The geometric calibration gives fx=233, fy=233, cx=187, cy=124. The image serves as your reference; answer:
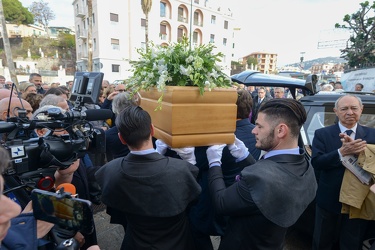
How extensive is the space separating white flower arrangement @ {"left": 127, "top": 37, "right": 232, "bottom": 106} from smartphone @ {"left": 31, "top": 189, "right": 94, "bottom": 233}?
0.86 m

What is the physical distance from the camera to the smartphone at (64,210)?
0.91m

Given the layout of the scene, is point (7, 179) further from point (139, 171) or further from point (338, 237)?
point (338, 237)

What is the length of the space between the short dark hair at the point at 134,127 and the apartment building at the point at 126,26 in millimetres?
24565

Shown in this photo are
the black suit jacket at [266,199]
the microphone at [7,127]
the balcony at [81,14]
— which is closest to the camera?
the microphone at [7,127]

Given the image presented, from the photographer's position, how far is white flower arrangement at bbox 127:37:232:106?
162 centimetres

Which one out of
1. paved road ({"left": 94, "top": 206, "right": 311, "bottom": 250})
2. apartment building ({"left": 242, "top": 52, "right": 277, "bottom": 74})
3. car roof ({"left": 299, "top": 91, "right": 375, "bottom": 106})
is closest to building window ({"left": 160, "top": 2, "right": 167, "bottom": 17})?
car roof ({"left": 299, "top": 91, "right": 375, "bottom": 106})

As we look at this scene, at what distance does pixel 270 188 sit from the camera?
1307 mm

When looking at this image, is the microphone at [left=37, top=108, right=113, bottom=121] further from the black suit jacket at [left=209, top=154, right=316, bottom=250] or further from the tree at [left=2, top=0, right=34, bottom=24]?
the tree at [left=2, top=0, right=34, bottom=24]

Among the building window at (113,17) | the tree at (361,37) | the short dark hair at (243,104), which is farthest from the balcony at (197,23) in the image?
the short dark hair at (243,104)

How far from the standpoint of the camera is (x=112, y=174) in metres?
1.54

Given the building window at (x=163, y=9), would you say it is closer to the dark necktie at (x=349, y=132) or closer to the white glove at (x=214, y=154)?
the dark necktie at (x=349, y=132)

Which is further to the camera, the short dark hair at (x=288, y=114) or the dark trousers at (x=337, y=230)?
the dark trousers at (x=337, y=230)

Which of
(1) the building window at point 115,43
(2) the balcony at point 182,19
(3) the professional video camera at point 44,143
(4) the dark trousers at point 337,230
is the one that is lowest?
(4) the dark trousers at point 337,230

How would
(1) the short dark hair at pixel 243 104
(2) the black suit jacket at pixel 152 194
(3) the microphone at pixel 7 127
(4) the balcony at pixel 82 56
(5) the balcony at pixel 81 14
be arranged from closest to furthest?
(3) the microphone at pixel 7 127, (2) the black suit jacket at pixel 152 194, (1) the short dark hair at pixel 243 104, (5) the balcony at pixel 81 14, (4) the balcony at pixel 82 56
